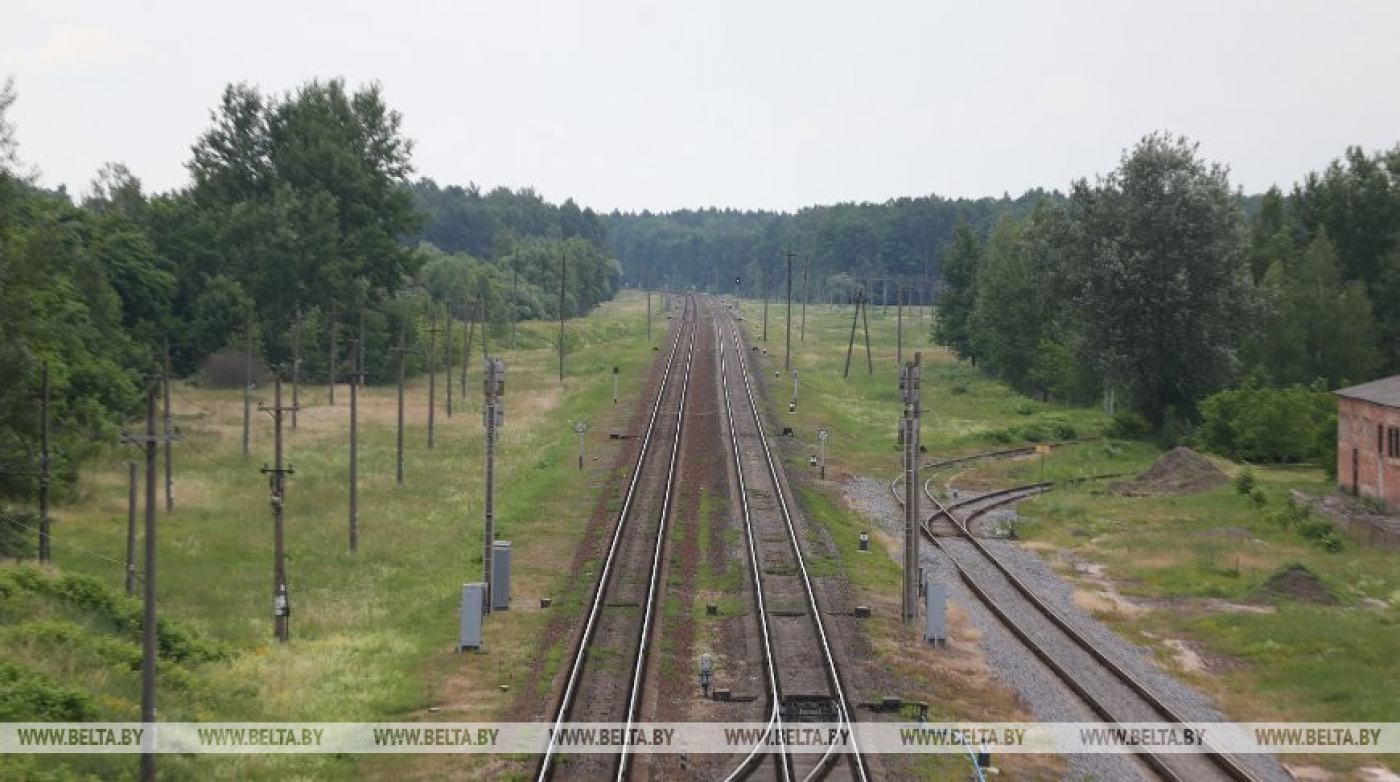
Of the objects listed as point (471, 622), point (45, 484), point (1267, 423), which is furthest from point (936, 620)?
point (1267, 423)

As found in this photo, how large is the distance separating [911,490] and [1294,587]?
11229 millimetres

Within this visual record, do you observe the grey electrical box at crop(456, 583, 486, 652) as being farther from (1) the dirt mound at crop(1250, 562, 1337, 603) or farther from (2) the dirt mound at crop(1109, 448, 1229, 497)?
(2) the dirt mound at crop(1109, 448, 1229, 497)

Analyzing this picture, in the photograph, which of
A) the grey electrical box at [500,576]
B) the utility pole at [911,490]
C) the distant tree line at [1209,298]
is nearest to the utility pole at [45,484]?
the grey electrical box at [500,576]

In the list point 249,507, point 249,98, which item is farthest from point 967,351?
point 249,507

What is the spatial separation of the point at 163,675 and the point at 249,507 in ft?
78.2

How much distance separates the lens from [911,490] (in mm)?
31984

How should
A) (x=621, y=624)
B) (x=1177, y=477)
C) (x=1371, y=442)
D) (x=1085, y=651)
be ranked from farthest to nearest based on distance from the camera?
(x=1177, y=477) < (x=1371, y=442) < (x=621, y=624) < (x=1085, y=651)

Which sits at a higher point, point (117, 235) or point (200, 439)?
point (117, 235)

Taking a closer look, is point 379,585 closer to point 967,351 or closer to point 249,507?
point 249,507

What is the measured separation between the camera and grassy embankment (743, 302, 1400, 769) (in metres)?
26.8

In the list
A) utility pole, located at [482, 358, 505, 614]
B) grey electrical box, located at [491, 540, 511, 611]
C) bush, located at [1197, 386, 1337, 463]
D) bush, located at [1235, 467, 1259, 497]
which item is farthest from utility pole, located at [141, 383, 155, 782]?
bush, located at [1197, 386, 1337, 463]

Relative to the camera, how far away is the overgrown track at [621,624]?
21.5m

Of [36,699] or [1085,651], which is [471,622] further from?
[1085,651]

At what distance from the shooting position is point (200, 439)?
61.8 metres
